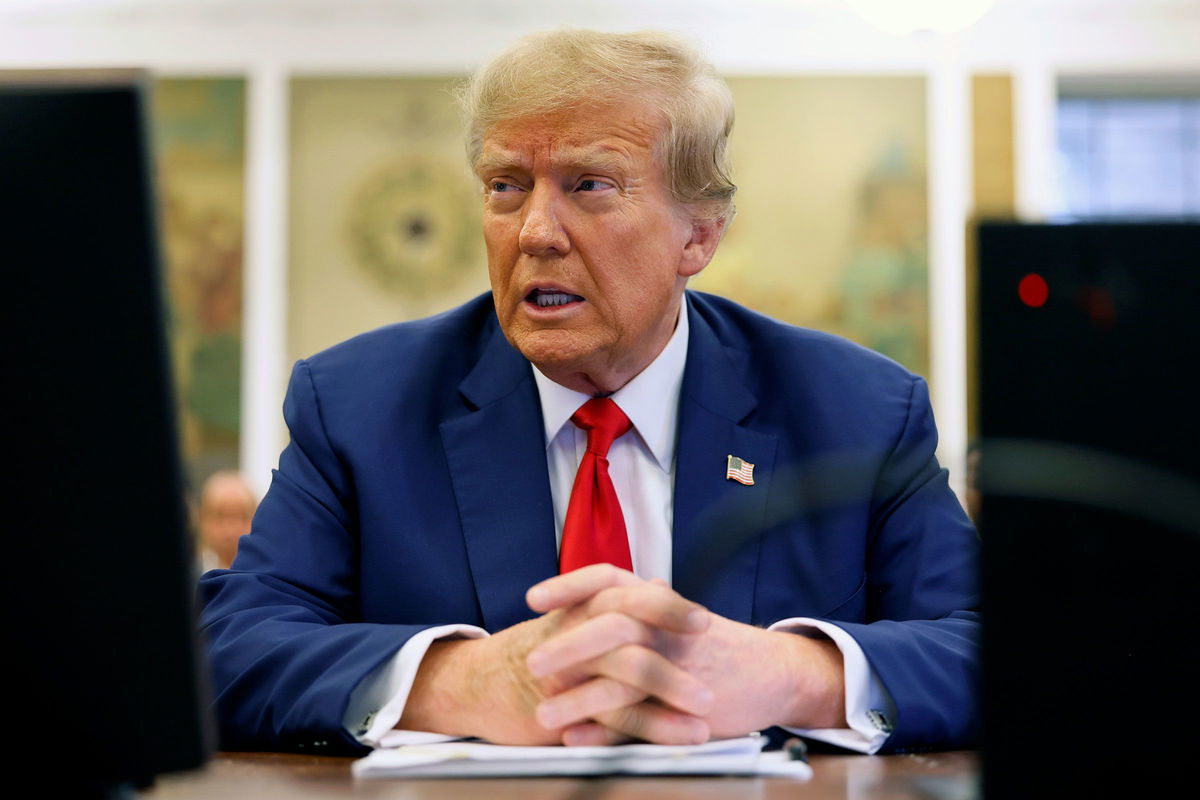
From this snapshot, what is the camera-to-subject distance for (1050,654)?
2.40ft

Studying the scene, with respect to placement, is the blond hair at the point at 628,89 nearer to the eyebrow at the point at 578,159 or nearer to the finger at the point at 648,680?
the eyebrow at the point at 578,159

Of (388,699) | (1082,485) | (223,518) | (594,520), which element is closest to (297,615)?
(388,699)

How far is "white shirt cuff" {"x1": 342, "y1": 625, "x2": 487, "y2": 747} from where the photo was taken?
1.23m

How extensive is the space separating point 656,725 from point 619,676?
57 millimetres

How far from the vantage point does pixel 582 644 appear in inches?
46.7

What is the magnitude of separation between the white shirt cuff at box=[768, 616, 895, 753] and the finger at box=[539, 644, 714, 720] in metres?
0.16

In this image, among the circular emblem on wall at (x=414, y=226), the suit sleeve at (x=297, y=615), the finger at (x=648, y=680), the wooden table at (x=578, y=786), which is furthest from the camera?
the circular emblem on wall at (x=414, y=226)

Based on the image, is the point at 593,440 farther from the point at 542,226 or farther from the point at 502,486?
the point at 542,226

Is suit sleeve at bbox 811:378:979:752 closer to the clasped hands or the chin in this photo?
the clasped hands

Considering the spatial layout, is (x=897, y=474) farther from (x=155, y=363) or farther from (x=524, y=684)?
(x=155, y=363)

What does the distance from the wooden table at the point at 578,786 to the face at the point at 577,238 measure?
2.56ft

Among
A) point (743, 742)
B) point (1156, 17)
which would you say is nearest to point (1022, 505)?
point (743, 742)

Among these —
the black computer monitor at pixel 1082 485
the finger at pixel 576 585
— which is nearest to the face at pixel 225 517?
the finger at pixel 576 585

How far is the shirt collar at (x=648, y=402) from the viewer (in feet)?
5.85
